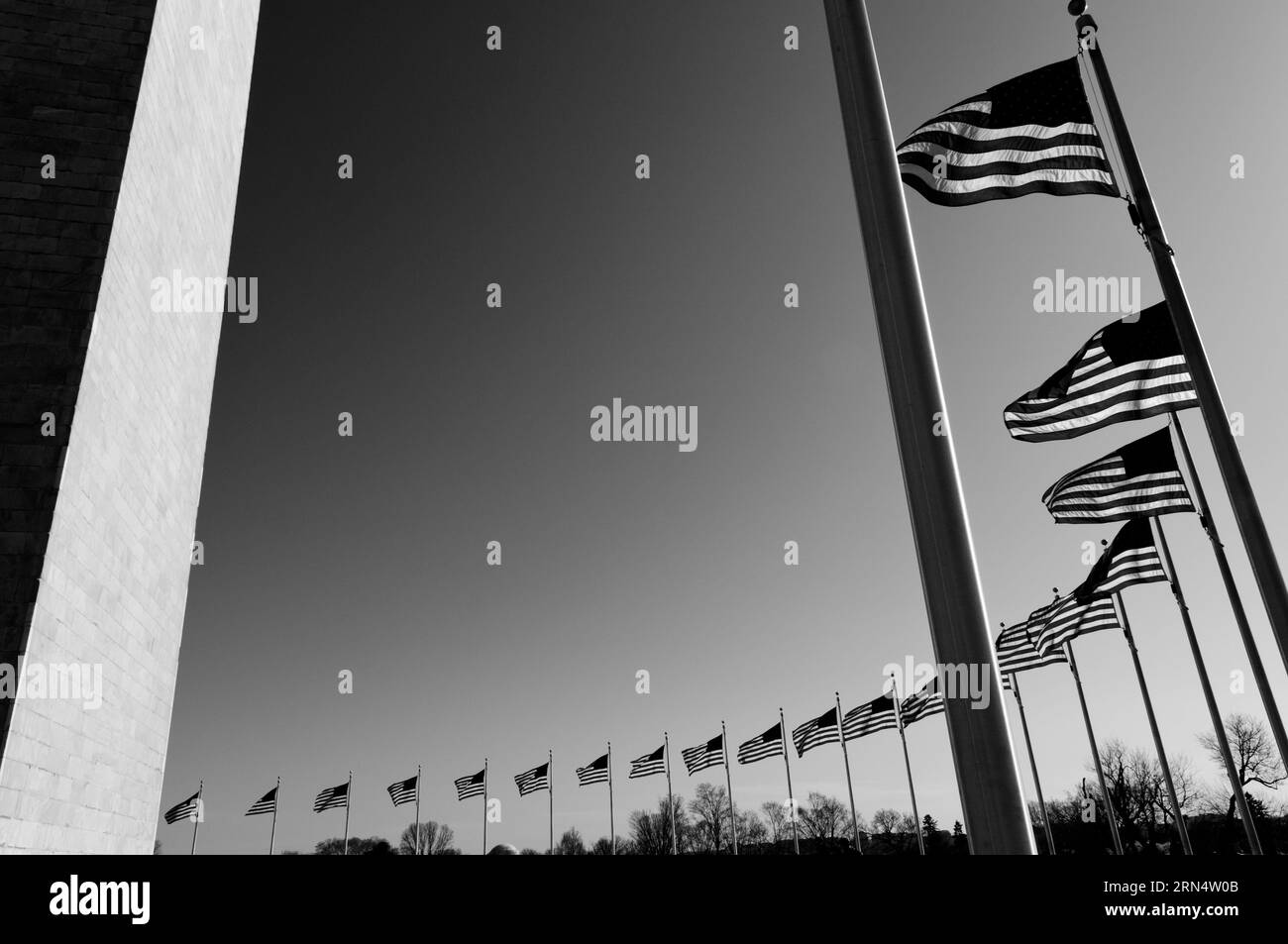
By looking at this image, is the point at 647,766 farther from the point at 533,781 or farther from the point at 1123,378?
the point at 1123,378

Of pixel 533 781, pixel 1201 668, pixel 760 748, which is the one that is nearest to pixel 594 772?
pixel 533 781

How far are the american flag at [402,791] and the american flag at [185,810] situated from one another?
9.15 metres

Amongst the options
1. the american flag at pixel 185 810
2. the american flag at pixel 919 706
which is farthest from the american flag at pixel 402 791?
the american flag at pixel 919 706

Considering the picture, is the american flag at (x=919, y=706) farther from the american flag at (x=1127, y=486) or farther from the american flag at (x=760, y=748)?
the american flag at (x=1127, y=486)

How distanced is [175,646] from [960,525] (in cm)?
1652

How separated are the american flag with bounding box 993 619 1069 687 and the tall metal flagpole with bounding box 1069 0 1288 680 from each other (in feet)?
62.7

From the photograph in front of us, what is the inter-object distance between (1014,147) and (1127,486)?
8.20 metres

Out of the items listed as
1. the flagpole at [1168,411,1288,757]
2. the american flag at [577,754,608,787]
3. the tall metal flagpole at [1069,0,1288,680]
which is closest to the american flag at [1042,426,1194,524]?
the flagpole at [1168,411,1288,757]

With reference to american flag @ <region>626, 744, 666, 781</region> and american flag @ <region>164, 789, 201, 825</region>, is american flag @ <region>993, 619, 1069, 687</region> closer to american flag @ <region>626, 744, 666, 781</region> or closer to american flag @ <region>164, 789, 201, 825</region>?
american flag @ <region>626, 744, 666, 781</region>

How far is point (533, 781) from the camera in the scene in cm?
3969

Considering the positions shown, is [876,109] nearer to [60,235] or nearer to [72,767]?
[60,235]

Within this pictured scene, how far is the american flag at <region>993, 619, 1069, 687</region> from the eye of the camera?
25.4 metres
